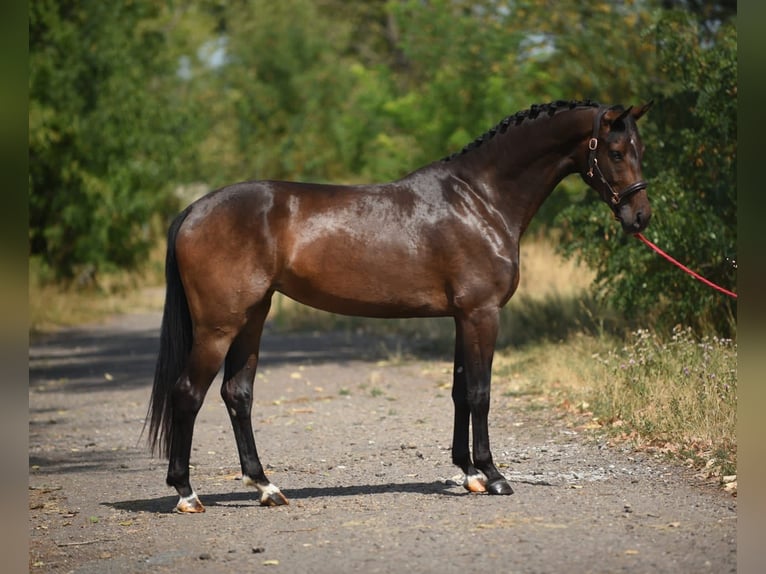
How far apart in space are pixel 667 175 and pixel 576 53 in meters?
8.28

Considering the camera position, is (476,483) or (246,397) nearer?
(476,483)

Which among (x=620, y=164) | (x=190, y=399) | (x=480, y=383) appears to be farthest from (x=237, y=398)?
(x=620, y=164)

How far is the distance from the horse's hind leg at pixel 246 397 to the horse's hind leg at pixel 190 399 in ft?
0.64

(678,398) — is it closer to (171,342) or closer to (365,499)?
(365,499)

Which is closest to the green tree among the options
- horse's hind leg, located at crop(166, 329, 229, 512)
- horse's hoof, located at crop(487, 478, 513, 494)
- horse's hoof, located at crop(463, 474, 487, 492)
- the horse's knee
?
the horse's knee

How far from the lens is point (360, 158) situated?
3111 cm

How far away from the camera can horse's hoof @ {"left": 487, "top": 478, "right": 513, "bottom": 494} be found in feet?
23.8

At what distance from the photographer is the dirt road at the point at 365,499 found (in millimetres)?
5871

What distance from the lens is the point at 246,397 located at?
7.47 meters

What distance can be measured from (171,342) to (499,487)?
2.29m

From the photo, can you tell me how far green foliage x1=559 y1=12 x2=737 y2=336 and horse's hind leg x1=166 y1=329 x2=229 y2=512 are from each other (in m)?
5.56

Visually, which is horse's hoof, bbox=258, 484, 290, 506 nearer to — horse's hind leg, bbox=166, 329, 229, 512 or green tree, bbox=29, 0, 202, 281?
horse's hind leg, bbox=166, 329, 229, 512

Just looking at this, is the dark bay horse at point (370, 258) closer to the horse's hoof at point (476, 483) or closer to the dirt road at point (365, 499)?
the horse's hoof at point (476, 483)

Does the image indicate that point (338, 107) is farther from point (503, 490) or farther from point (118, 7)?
point (503, 490)
